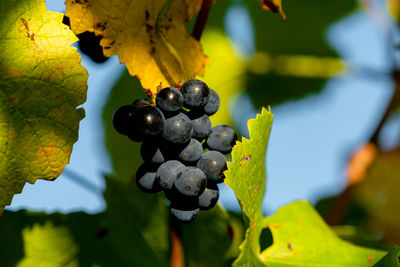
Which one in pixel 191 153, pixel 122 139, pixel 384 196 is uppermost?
pixel 191 153

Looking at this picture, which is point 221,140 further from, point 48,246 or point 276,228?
point 48,246

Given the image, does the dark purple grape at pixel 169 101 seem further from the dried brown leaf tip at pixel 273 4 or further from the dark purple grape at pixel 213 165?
the dried brown leaf tip at pixel 273 4

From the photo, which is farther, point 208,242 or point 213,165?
point 208,242

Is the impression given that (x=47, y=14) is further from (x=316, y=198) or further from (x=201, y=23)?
(x=316, y=198)

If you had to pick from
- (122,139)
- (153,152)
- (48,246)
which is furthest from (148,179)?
(122,139)

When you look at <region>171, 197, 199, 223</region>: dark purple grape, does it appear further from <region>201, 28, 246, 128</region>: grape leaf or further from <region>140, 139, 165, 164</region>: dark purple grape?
<region>201, 28, 246, 128</region>: grape leaf

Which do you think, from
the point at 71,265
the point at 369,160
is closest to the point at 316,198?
the point at 369,160

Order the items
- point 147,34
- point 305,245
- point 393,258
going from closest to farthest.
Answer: point 393,258, point 147,34, point 305,245
